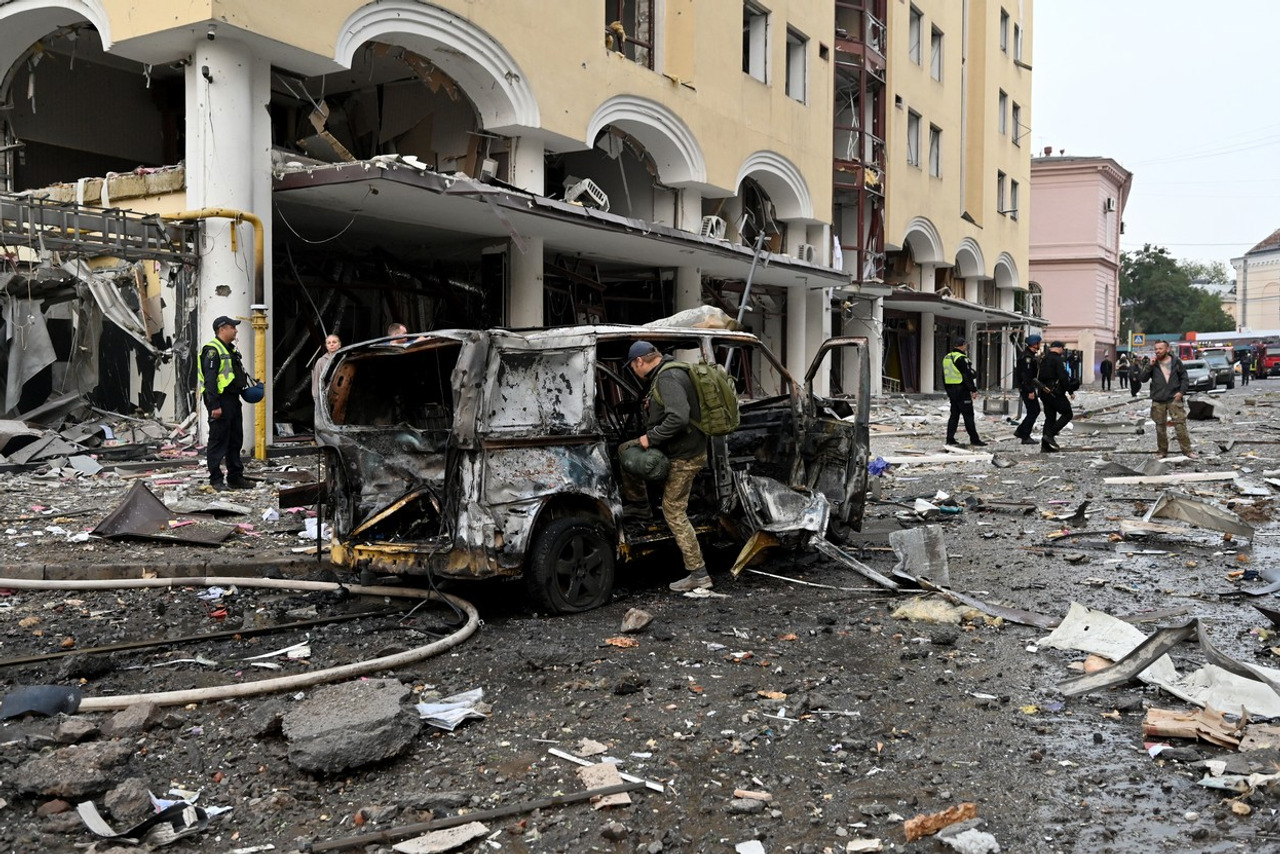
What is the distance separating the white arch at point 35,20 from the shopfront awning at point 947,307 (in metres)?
22.6

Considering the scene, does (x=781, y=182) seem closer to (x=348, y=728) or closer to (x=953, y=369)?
(x=953, y=369)

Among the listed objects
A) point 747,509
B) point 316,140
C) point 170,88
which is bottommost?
point 747,509

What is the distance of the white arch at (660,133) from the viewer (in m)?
18.9

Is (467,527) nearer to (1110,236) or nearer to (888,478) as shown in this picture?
(888,478)

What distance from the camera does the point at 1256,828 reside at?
336cm

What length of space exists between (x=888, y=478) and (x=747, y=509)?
5966mm

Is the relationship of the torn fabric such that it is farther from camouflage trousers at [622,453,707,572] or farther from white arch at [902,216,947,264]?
white arch at [902,216,947,264]

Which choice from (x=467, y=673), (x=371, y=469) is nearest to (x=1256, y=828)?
(x=467, y=673)

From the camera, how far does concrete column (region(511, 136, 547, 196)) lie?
17.3 metres

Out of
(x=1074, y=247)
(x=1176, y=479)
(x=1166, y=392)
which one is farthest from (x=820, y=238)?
(x=1074, y=247)

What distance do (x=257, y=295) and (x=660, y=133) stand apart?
9.62 meters

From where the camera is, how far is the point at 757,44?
24.3 metres

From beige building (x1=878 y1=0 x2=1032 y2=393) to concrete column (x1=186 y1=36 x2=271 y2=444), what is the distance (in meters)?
21.2

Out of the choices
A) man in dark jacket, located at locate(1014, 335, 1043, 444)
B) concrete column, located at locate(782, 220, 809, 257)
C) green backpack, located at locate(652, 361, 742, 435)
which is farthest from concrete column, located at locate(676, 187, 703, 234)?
green backpack, located at locate(652, 361, 742, 435)
